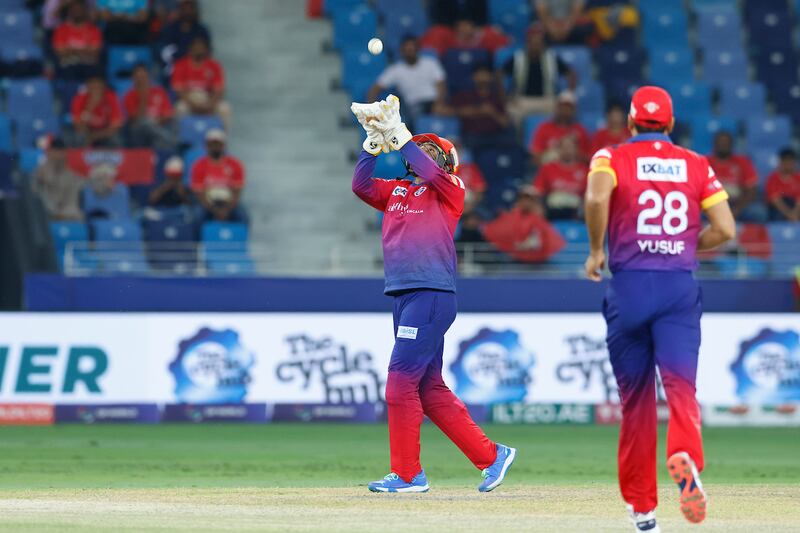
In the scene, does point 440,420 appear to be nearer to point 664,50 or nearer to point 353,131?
point 353,131

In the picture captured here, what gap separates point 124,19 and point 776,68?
9408 millimetres

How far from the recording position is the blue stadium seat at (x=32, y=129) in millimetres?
21266

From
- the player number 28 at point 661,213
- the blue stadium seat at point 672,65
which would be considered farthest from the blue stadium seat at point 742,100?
the player number 28 at point 661,213

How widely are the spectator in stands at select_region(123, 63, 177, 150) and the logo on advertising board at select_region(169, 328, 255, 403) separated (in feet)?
12.2

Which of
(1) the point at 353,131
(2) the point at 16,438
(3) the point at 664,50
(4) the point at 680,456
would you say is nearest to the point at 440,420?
(4) the point at 680,456

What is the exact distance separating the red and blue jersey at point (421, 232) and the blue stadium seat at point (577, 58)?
12.6 metres

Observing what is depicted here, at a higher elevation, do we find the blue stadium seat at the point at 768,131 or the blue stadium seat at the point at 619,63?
the blue stadium seat at the point at 619,63

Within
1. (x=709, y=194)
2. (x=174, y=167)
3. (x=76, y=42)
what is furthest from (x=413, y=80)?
(x=709, y=194)

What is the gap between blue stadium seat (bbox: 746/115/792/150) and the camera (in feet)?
74.0

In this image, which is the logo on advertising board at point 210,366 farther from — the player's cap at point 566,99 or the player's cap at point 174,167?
the player's cap at point 566,99

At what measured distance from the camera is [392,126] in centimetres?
1034

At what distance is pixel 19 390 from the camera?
57.8ft

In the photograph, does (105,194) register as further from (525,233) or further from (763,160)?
(763,160)

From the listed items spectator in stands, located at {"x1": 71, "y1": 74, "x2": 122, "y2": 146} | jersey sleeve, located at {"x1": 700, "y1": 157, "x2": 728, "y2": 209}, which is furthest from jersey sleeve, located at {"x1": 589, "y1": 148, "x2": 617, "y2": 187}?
spectator in stands, located at {"x1": 71, "y1": 74, "x2": 122, "y2": 146}
